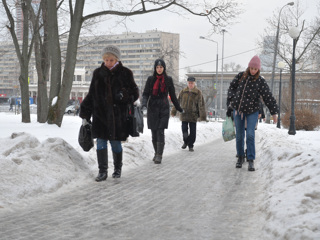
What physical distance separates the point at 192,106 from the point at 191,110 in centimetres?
11

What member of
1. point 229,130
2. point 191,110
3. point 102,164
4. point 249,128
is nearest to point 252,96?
point 249,128

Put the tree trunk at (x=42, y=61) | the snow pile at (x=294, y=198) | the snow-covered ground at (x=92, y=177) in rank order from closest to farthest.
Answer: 1. the snow pile at (x=294, y=198)
2. the snow-covered ground at (x=92, y=177)
3. the tree trunk at (x=42, y=61)

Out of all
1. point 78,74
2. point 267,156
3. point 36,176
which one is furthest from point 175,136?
point 78,74

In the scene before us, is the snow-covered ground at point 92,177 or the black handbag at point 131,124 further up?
the black handbag at point 131,124

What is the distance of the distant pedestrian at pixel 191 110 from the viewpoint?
371 inches

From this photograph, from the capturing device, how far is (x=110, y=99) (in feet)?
17.4

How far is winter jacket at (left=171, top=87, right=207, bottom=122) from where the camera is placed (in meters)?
9.42

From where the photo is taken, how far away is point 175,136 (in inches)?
445

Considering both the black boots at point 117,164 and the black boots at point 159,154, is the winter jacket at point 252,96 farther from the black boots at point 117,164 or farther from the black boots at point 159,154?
the black boots at point 117,164

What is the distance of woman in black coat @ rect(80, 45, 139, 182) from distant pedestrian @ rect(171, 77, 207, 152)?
13.5 feet

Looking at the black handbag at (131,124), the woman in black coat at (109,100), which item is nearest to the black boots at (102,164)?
the woman in black coat at (109,100)

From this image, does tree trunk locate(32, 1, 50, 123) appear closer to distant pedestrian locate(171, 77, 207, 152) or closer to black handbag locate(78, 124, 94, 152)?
distant pedestrian locate(171, 77, 207, 152)

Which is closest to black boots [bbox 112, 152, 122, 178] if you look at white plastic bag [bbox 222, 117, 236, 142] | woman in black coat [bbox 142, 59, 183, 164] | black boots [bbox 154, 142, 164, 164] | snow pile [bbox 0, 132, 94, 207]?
snow pile [bbox 0, 132, 94, 207]

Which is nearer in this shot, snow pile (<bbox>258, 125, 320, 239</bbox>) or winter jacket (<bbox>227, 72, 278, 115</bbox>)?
snow pile (<bbox>258, 125, 320, 239</bbox>)
